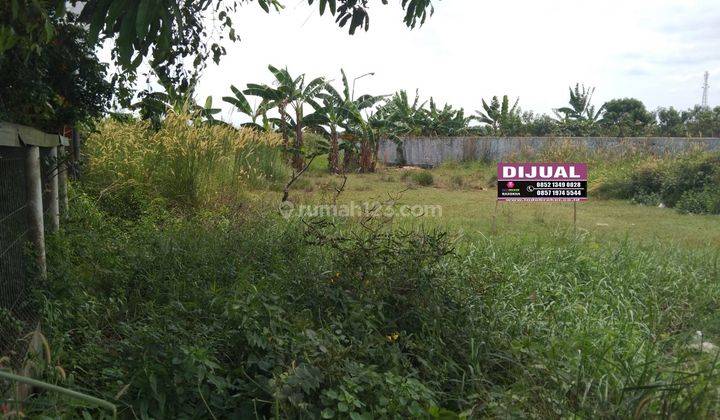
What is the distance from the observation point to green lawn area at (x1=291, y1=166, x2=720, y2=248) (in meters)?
8.21

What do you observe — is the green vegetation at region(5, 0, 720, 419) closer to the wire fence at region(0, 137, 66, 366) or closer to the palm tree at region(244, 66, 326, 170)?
the wire fence at region(0, 137, 66, 366)

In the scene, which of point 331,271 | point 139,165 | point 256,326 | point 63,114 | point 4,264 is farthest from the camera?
point 139,165

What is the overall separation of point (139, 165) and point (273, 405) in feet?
24.5

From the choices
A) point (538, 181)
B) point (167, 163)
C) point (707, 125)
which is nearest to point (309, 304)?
point (538, 181)

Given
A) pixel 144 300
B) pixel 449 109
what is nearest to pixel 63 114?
pixel 144 300

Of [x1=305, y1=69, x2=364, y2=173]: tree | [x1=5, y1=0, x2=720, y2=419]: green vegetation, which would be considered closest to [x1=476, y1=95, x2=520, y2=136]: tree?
[x1=305, y1=69, x2=364, y2=173]: tree

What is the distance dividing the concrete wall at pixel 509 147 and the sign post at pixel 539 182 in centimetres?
1113

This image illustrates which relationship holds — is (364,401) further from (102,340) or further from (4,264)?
(4,264)

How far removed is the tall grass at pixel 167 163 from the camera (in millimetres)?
9156

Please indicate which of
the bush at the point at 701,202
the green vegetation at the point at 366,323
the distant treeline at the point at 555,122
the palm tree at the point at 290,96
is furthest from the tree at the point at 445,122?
the green vegetation at the point at 366,323

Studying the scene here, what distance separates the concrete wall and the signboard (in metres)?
11.1

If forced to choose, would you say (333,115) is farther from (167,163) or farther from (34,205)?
(34,205)

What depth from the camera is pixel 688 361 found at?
320 cm

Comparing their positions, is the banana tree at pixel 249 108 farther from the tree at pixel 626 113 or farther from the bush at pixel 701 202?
the tree at pixel 626 113
